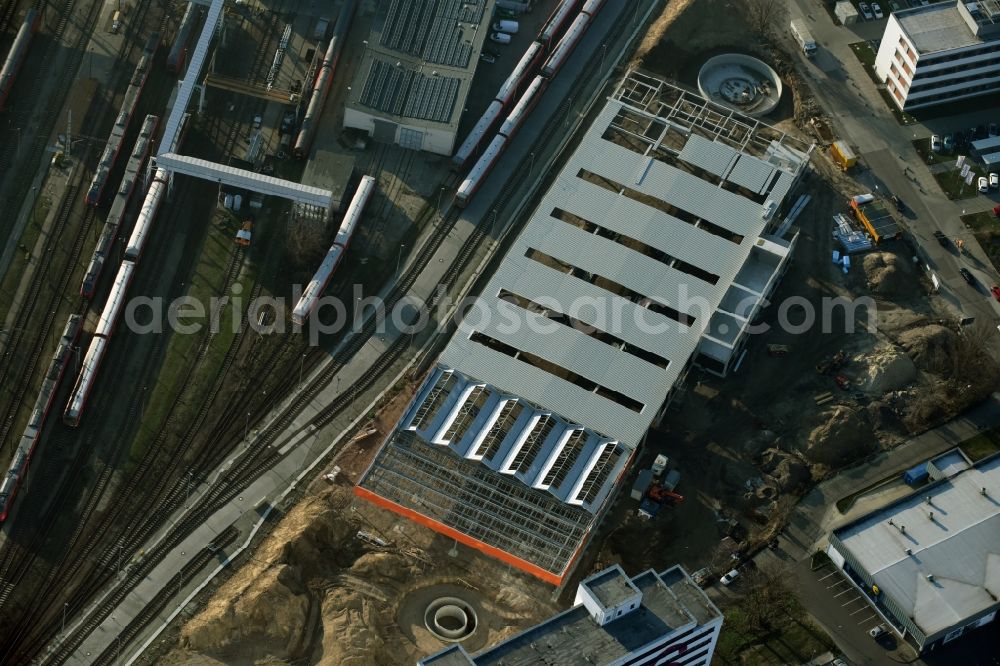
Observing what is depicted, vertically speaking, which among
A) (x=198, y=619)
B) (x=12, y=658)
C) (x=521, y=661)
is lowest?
(x=12, y=658)

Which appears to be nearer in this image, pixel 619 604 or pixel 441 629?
pixel 619 604

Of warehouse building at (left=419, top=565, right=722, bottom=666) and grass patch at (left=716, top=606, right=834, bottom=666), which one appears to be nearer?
warehouse building at (left=419, top=565, right=722, bottom=666)

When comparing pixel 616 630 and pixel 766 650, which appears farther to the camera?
pixel 766 650

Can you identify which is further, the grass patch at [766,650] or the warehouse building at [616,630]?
the grass patch at [766,650]

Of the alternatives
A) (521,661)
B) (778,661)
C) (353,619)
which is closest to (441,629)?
(353,619)

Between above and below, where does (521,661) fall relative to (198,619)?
above

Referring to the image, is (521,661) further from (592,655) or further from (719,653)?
(719,653)

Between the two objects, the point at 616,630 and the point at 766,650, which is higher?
the point at 616,630
